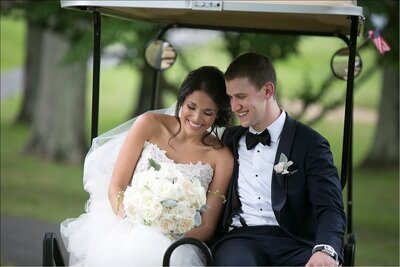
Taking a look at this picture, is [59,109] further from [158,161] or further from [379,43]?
[158,161]

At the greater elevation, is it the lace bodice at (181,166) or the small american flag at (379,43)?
the small american flag at (379,43)

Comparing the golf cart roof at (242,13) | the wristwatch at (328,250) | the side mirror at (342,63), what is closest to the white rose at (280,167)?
the wristwatch at (328,250)

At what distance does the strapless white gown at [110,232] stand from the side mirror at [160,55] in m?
1.13

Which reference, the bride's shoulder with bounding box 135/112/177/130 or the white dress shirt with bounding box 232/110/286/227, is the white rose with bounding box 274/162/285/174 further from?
the bride's shoulder with bounding box 135/112/177/130

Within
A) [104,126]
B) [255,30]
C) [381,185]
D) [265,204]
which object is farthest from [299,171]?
[104,126]

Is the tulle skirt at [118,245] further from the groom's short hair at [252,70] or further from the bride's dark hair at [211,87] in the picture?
the groom's short hair at [252,70]

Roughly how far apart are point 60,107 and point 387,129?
599cm

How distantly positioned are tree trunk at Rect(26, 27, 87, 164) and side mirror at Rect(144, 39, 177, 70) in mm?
8694

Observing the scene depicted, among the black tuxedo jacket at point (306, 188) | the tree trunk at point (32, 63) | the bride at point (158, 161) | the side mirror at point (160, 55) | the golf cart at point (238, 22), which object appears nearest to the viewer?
the golf cart at point (238, 22)

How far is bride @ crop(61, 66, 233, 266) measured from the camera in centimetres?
461

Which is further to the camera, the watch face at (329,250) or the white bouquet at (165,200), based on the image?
the watch face at (329,250)

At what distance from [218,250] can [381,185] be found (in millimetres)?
12170

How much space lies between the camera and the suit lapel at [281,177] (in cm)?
454

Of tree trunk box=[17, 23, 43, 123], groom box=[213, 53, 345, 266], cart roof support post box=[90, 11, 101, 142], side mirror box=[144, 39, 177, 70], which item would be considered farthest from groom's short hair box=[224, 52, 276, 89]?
tree trunk box=[17, 23, 43, 123]
